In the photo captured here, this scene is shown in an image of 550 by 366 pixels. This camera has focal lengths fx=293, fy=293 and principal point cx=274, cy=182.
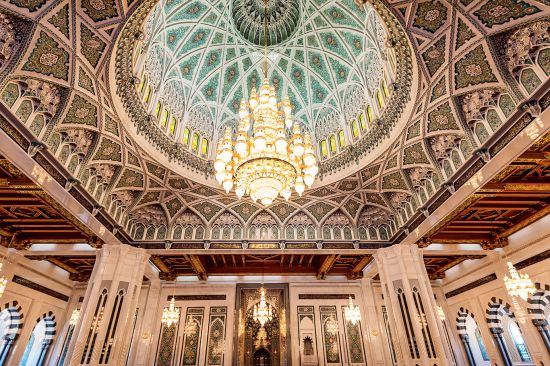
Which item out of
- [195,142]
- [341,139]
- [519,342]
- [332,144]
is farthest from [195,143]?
[519,342]

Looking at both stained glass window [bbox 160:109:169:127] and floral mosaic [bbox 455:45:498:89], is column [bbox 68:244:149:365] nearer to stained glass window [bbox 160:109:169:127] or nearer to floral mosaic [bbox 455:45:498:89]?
stained glass window [bbox 160:109:169:127]

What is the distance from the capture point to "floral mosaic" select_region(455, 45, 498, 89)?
5754 mm

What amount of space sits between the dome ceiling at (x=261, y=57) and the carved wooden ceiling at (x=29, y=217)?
4.56 m

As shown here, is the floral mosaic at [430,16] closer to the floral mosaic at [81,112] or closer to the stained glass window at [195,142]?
the floral mosaic at [81,112]

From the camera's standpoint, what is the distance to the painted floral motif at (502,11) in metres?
4.79

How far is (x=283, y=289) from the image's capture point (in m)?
13.9

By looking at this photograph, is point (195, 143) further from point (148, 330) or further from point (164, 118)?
point (148, 330)

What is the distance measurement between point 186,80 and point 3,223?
24.5ft

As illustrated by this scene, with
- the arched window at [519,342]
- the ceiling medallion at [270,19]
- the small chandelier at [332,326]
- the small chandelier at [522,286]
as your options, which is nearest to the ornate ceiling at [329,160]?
the ceiling medallion at [270,19]

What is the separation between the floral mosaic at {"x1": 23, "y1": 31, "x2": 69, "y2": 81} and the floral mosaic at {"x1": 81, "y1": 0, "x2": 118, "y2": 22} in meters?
0.86

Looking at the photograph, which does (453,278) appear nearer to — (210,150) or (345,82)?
(345,82)

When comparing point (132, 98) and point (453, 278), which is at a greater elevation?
point (132, 98)

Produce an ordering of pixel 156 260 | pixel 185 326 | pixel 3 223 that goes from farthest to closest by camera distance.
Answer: pixel 185 326
pixel 156 260
pixel 3 223

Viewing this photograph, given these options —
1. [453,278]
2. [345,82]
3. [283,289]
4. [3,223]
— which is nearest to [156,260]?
[3,223]
